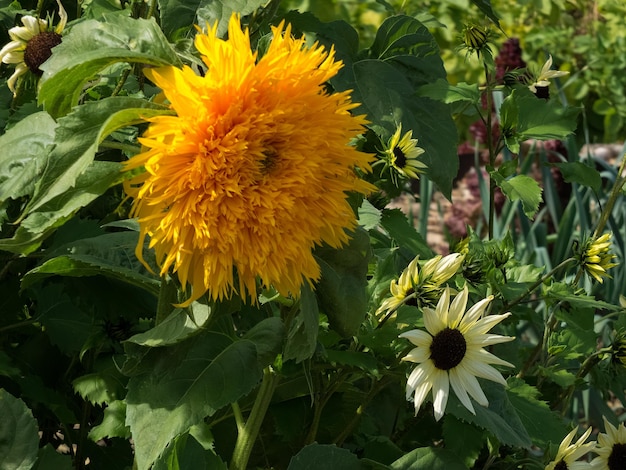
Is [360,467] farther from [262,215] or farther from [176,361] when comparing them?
[262,215]

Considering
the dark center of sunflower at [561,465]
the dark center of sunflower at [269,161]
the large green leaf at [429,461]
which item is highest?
the dark center of sunflower at [269,161]

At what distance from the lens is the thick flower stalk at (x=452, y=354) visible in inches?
38.9

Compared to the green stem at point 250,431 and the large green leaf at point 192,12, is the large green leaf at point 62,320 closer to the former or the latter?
the green stem at point 250,431

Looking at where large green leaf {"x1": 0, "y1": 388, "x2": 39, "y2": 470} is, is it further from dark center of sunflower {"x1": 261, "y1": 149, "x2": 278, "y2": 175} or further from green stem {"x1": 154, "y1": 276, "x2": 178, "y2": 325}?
dark center of sunflower {"x1": 261, "y1": 149, "x2": 278, "y2": 175}

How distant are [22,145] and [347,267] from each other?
33 centimetres

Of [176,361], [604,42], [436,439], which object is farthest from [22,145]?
[604,42]

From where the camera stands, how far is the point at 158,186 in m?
0.71

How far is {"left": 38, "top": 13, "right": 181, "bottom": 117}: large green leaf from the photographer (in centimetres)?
74

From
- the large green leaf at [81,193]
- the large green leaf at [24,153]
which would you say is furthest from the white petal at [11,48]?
the large green leaf at [81,193]

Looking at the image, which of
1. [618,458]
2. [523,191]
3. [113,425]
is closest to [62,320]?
[113,425]

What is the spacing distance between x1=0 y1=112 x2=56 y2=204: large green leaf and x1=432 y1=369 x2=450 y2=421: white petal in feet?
1.53

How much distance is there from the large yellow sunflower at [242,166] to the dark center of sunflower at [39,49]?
36cm

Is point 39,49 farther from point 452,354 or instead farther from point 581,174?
point 581,174

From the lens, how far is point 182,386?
0.88 m
